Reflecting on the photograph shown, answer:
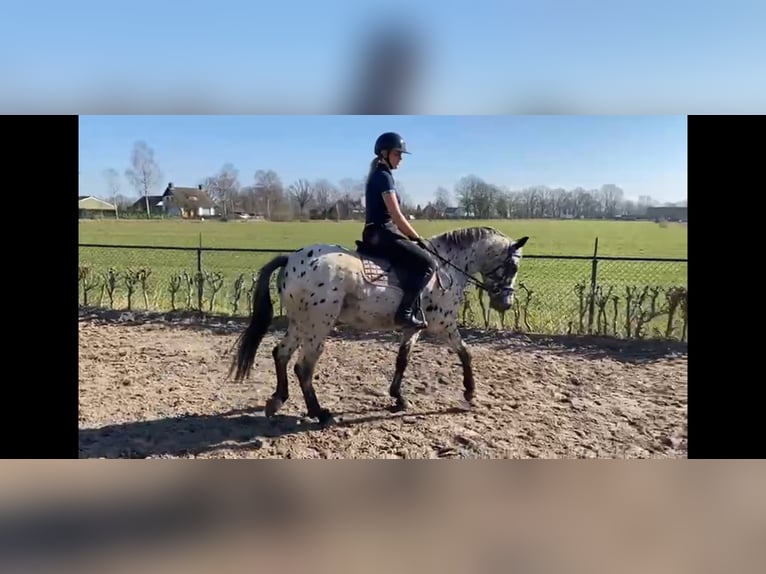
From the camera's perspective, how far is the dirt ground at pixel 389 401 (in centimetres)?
437

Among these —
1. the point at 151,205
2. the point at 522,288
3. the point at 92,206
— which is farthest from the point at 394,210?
the point at 92,206

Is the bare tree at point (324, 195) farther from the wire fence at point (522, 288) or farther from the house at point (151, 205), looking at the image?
the house at point (151, 205)

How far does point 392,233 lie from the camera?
14.4 feet

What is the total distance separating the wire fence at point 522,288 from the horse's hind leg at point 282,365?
94cm

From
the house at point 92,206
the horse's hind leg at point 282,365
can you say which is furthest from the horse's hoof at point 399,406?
the house at point 92,206

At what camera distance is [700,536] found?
11.7 ft

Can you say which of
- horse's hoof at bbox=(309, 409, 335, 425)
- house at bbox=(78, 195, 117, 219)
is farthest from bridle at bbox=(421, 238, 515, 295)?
house at bbox=(78, 195, 117, 219)

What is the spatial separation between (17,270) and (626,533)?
5286mm

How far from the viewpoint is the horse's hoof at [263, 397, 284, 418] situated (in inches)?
176

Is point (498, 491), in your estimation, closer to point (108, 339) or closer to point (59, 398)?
point (59, 398)

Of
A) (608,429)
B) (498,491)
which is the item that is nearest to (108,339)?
(498,491)

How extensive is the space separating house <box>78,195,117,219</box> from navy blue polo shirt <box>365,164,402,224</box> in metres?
2.72

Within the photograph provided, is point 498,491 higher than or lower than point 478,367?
lower

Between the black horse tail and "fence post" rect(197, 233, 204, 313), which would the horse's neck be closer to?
the black horse tail
